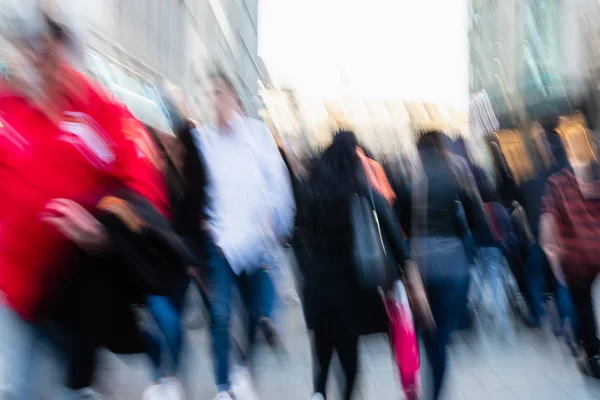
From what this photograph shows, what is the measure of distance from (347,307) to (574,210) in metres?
1.79

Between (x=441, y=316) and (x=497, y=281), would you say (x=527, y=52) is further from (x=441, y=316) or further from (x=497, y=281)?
(x=441, y=316)

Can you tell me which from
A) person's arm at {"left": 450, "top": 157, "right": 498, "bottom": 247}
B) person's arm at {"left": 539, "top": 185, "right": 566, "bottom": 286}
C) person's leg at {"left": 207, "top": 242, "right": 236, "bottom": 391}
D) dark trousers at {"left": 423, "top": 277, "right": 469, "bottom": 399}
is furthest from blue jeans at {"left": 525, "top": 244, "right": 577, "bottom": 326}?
person's leg at {"left": 207, "top": 242, "right": 236, "bottom": 391}

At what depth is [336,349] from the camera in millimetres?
3814

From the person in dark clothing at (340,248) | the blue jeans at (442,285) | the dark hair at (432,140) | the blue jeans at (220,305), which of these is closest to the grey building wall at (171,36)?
the blue jeans at (220,305)

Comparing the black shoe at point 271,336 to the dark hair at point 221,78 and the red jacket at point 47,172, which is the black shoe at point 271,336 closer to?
the dark hair at point 221,78

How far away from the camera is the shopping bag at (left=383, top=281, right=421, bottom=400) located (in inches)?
140

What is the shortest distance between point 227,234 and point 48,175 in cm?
167

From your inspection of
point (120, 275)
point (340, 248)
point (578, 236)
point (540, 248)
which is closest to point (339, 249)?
point (340, 248)

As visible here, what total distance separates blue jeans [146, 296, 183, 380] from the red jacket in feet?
4.66

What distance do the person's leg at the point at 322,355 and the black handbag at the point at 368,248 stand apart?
1.54ft

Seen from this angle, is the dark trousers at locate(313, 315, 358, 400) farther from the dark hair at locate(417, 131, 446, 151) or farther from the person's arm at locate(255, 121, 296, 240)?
the dark hair at locate(417, 131, 446, 151)

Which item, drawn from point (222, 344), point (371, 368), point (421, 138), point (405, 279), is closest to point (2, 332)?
point (222, 344)

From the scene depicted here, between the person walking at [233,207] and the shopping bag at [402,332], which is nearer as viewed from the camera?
the shopping bag at [402,332]

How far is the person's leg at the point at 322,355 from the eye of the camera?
12.5 feet
